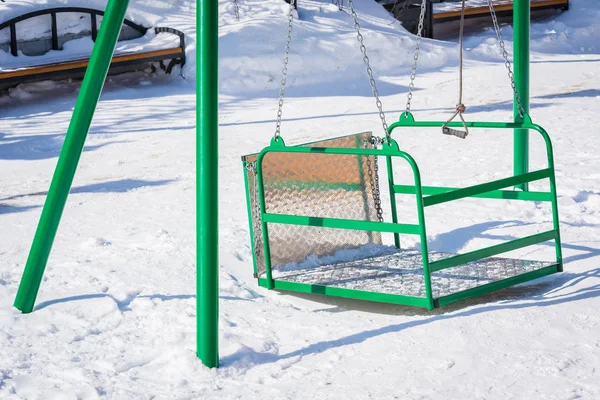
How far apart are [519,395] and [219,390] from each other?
1.11 m

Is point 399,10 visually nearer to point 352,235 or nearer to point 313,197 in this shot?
point 352,235

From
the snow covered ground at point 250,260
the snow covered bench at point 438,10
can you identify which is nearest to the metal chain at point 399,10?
the snow covered bench at point 438,10

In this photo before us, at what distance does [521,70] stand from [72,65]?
19.4 feet

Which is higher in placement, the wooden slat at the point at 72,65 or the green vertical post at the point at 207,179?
the wooden slat at the point at 72,65

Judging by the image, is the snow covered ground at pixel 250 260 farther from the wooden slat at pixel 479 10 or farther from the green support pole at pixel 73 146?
the wooden slat at pixel 479 10

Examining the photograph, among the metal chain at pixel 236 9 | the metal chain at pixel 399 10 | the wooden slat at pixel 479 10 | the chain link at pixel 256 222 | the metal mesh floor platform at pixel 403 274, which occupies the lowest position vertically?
the metal mesh floor platform at pixel 403 274

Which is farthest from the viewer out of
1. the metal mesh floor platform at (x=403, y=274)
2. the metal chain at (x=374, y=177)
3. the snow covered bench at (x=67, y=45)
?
the snow covered bench at (x=67, y=45)

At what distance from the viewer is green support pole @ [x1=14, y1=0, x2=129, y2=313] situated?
4.07 m

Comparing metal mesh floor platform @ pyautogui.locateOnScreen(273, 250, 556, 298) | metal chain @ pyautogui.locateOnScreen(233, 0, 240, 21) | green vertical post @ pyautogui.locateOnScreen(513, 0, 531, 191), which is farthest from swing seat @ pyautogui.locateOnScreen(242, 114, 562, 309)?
metal chain @ pyautogui.locateOnScreen(233, 0, 240, 21)

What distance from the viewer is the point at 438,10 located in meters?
14.7

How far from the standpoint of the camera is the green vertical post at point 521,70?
6.44 m

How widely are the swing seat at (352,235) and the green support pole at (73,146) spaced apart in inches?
38.8

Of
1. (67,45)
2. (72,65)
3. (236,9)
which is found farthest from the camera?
(236,9)

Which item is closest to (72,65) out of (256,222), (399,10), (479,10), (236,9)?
(236,9)
